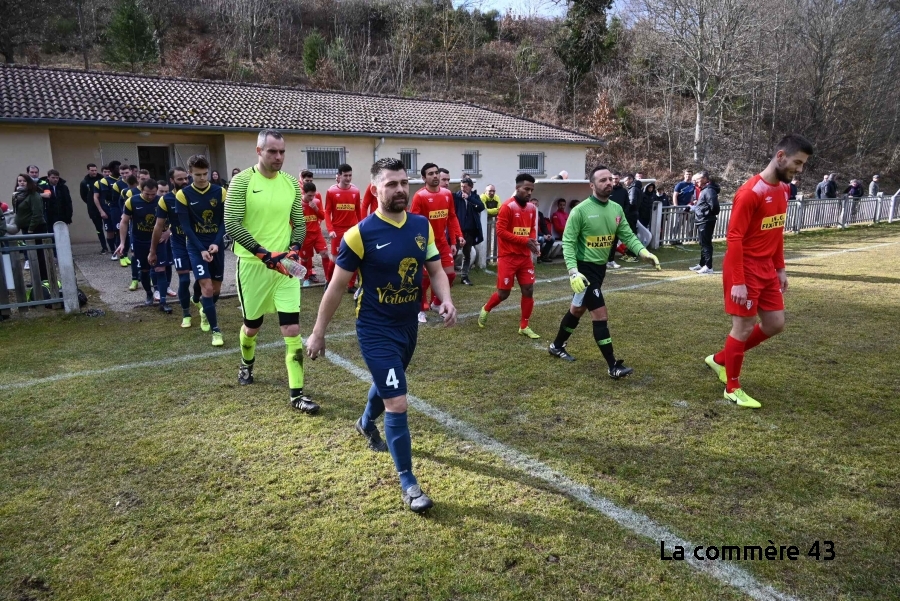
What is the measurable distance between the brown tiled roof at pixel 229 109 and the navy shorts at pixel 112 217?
4.00 metres

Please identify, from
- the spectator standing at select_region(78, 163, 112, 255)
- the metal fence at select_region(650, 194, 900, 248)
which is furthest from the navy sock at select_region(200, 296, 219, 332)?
the metal fence at select_region(650, 194, 900, 248)

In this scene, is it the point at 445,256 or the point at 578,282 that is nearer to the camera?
the point at 578,282

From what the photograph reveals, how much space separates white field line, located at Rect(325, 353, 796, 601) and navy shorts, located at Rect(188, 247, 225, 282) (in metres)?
3.20

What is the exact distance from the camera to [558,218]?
14570mm

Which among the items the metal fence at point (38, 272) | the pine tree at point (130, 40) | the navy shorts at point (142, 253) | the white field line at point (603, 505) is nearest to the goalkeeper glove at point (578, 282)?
the white field line at point (603, 505)

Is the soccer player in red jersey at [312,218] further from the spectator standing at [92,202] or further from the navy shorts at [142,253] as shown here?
the spectator standing at [92,202]

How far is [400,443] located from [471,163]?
2216 centimetres

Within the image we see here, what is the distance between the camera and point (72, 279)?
8.37 meters

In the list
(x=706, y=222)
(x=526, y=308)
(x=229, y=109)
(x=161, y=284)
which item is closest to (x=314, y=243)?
(x=161, y=284)

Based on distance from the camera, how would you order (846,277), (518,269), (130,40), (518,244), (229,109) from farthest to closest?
(130,40), (229,109), (846,277), (518,269), (518,244)

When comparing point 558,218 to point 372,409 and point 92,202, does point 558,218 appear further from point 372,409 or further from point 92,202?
point 92,202

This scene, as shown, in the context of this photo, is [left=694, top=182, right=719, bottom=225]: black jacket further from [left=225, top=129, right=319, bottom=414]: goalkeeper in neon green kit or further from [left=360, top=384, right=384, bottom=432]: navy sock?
[left=360, top=384, right=384, bottom=432]: navy sock

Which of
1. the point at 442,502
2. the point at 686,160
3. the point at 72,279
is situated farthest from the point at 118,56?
the point at 442,502

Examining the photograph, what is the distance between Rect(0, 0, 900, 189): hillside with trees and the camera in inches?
1258
